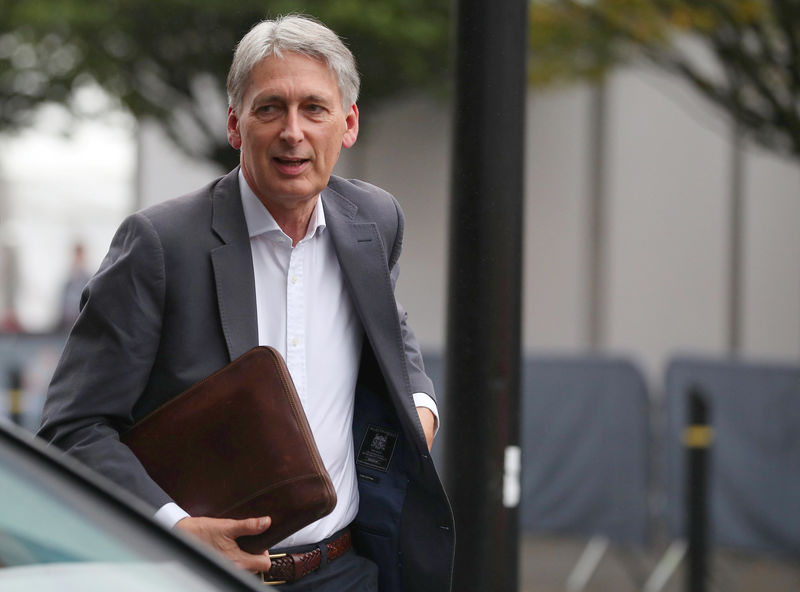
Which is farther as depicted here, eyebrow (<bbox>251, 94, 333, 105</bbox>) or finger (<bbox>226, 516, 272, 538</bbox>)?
eyebrow (<bbox>251, 94, 333, 105</bbox>)

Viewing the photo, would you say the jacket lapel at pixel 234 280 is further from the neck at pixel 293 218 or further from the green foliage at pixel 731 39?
the green foliage at pixel 731 39

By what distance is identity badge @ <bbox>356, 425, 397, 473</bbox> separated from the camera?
261cm

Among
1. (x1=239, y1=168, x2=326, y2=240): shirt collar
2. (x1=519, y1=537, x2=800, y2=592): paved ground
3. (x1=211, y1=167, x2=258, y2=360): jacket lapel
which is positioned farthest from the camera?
(x1=519, y1=537, x2=800, y2=592): paved ground

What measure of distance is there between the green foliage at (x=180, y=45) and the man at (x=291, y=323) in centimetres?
1131

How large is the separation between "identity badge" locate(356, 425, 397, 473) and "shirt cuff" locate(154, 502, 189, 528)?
17.6 inches

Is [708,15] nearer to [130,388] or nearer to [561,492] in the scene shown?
[561,492]

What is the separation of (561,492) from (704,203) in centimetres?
797

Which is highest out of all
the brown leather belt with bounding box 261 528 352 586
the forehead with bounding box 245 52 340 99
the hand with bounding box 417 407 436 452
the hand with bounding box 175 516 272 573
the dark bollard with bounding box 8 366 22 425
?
the forehead with bounding box 245 52 340 99

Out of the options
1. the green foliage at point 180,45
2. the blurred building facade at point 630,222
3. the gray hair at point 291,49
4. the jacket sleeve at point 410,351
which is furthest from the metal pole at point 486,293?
the blurred building facade at point 630,222

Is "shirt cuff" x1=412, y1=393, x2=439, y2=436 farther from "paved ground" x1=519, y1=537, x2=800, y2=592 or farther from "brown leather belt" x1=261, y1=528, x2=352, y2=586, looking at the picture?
"paved ground" x1=519, y1=537, x2=800, y2=592

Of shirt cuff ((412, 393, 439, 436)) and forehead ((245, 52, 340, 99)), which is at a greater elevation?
forehead ((245, 52, 340, 99))

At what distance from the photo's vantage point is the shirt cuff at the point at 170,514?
2.27 meters

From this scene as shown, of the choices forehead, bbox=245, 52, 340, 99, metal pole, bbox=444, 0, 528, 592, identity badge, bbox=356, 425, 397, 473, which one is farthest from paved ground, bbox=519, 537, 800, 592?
forehead, bbox=245, 52, 340, 99

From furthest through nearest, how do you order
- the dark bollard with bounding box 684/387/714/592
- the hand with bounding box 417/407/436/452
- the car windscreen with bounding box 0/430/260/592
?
the dark bollard with bounding box 684/387/714/592 → the hand with bounding box 417/407/436/452 → the car windscreen with bounding box 0/430/260/592
